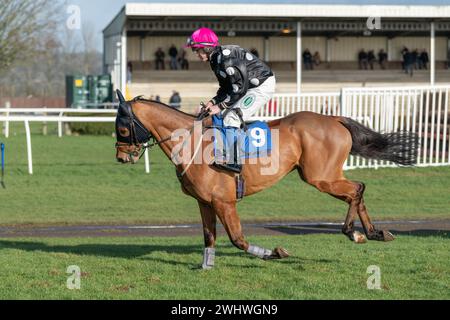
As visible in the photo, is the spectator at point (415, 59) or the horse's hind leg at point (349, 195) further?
the spectator at point (415, 59)

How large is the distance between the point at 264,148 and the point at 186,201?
6695mm

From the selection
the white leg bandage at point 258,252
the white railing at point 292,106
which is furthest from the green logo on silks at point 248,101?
the white railing at point 292,106

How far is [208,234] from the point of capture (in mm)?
8203

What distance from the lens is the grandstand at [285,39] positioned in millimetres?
32781

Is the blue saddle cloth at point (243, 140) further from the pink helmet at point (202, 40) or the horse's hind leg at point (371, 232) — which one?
the horse's hind leg at point (371, 232)

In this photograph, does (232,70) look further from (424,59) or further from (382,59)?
(382,59)

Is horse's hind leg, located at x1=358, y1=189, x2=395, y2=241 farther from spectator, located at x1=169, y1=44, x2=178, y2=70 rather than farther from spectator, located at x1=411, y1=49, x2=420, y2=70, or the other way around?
spectator, located at x1=411, y1=49, x2=420, y2=70

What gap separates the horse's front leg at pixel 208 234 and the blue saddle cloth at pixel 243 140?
0.59 meters

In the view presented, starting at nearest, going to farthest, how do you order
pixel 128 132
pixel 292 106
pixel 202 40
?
pixel 202 40
pixel 128 132
pixel 292 106

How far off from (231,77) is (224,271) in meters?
1.72

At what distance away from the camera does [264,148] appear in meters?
8.20

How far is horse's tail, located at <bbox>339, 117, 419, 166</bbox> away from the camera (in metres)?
8.70

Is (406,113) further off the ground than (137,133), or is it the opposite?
(406,113)

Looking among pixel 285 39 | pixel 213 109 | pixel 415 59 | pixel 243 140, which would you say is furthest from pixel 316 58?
pixel 213 109
